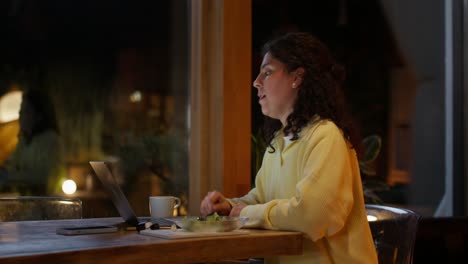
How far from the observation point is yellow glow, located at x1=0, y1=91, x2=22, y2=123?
2676 mm

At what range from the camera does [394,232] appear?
2188mm

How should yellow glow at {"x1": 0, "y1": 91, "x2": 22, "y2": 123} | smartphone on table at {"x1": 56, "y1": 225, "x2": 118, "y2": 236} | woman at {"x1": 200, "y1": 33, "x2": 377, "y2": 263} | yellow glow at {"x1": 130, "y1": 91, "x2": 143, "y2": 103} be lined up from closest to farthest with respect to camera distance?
smartphone on table at {"x1": 56, "y1": 225, "x2": 118, "y2": 236}
woman at {"x1": 200, "y1": 33, "x2": 377, "y2": 263}
yellow glow at {"x1": 0, "y1": 91, "x2": 22, "y2": 123}
yellow glow at {"x1": 130, "y1": 91, "x2": 143, "y2": 103}

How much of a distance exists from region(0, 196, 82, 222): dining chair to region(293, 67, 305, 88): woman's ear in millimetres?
977

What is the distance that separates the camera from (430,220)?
2.92 metres

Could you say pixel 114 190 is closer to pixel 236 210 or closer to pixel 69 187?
pixel 236 210

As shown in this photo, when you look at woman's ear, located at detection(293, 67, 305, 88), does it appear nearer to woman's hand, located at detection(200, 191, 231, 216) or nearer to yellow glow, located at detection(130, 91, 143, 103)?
woman's hand, located at detection(200, 191, 231, 216)

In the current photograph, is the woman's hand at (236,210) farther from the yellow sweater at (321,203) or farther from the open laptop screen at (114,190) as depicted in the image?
the open laptop screen at (114,190)

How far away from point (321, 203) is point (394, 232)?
1.97 feet

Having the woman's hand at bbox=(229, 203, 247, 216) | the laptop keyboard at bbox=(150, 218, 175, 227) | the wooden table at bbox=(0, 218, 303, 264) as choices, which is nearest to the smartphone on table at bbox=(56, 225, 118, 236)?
the wooden table at bbox=(0, 218, 303, 264)

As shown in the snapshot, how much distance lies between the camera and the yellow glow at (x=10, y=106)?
2676 millimetres

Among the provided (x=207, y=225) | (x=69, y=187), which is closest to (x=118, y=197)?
(x=207, y=225)

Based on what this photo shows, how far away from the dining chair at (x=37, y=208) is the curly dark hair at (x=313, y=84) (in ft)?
2.98

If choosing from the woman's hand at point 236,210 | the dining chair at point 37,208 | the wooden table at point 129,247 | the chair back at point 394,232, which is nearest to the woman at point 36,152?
the dining chair at point 37,208

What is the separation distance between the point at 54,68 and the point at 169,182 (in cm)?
75
